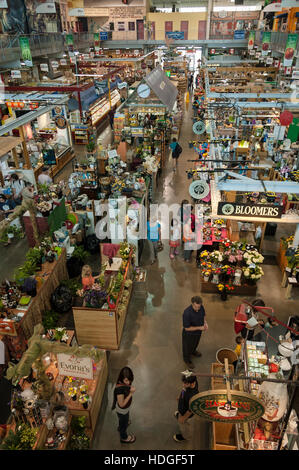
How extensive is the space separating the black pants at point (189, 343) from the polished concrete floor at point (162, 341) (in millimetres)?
192

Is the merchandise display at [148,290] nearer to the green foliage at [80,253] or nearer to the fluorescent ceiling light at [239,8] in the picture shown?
the green foliage at [80,253]

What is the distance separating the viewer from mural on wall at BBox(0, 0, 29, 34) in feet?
60.8

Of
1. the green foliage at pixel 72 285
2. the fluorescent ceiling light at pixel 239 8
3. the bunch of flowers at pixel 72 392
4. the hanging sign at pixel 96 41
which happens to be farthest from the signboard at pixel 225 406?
the fluorescent ceiling light at pixel 239 8

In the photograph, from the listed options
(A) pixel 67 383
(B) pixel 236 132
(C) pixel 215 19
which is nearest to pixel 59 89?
(B) pixel 236 132

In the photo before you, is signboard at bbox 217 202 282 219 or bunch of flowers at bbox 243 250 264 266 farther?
bunch of flowers at bbox 243 250 264 266

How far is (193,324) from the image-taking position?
17.8 ft

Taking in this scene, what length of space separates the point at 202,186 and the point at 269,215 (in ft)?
4.62

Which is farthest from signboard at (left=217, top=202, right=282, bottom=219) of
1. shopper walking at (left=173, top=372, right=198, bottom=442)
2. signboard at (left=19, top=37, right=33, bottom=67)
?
signboard at (left=19, top=37, right=33, bottom=67)

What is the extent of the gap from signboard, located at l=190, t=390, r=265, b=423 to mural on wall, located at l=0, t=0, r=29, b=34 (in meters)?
21.9

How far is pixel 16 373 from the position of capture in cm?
412

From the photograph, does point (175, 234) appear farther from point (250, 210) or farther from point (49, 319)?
point (49, 319)

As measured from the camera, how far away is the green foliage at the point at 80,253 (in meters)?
8.03

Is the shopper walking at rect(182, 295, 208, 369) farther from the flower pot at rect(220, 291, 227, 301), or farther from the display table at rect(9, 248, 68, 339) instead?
the display table at rect(9, 248, 68, 339)

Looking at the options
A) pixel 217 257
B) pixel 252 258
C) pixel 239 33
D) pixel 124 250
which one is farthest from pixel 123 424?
pixel 239 33
